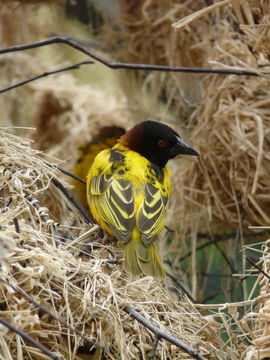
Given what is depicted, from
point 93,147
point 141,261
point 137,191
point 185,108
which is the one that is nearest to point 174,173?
point 185,108

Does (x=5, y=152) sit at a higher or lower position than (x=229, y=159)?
higher

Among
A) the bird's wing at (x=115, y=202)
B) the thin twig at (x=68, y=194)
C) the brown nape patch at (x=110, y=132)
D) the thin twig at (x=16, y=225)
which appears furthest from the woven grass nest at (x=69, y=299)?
the brown nape patch at (x=110, y=132)

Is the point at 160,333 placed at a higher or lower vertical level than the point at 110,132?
higher

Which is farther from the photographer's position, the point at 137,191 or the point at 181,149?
the point at 181,149

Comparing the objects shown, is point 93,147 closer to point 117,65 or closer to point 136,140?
point 136,140

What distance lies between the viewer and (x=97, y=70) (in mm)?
7234

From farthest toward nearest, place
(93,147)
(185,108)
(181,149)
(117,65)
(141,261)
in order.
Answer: (93,147) → (185,108) → (181,149) → (141,261) → (117,65)

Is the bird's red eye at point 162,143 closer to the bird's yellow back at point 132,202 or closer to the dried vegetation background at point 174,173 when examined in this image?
the bird's yellow back at point 132,202

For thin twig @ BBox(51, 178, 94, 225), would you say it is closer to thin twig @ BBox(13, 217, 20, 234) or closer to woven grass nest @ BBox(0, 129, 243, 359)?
woven grass nest @ BBox(0, 129, 243, 359)

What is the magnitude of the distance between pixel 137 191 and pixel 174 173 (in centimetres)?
103

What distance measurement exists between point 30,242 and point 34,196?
417mm

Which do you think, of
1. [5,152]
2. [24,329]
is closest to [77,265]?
[24,329]

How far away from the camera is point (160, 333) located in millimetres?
2146

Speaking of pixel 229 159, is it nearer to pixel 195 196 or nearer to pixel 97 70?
pixel 195 196
